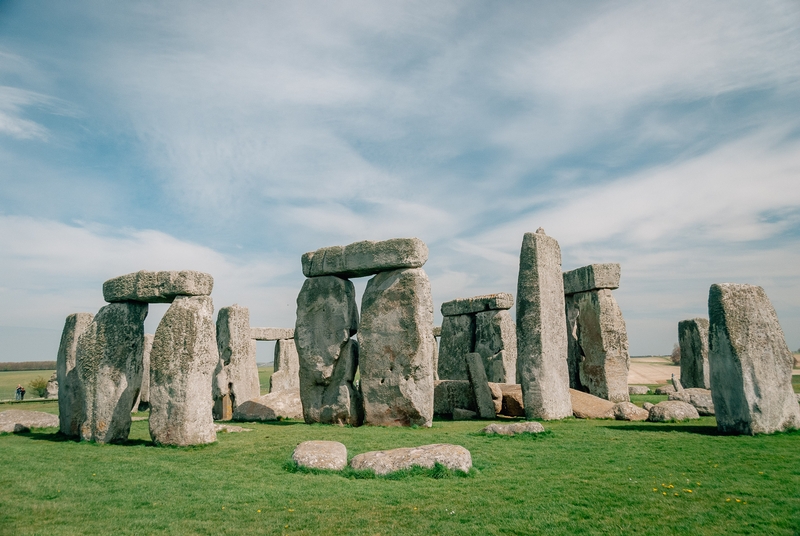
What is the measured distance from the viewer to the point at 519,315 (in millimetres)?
13867

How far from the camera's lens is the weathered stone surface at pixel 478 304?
21.4 metres

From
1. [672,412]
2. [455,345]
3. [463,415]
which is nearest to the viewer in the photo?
[672,412]

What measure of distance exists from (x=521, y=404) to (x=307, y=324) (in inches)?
226

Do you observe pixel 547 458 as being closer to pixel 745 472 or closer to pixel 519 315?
pixel 745 472

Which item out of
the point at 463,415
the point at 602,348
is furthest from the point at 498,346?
the point at 463,415

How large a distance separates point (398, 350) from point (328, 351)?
6.38 feet

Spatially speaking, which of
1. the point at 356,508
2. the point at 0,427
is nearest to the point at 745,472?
the point at 356,508

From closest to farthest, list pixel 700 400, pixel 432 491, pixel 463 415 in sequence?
pixel 432 491 < pixel 700 400 < pixel 463 415

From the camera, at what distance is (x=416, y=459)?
7316 mm

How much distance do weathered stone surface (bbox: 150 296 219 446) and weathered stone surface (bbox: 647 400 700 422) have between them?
905cm

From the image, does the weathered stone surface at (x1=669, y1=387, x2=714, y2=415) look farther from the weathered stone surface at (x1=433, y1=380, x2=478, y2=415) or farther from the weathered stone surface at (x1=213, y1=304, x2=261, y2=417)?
the weathered stone surface at (x1=213, y1=304, x2=261, y2=417)

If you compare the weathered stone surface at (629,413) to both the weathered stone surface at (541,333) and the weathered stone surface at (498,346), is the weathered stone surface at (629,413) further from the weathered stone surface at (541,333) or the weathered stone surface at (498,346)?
the weathered stone surface at (498,346)

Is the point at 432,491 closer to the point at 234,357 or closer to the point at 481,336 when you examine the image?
the point at 234,357

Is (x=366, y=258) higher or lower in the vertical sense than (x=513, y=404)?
higher
